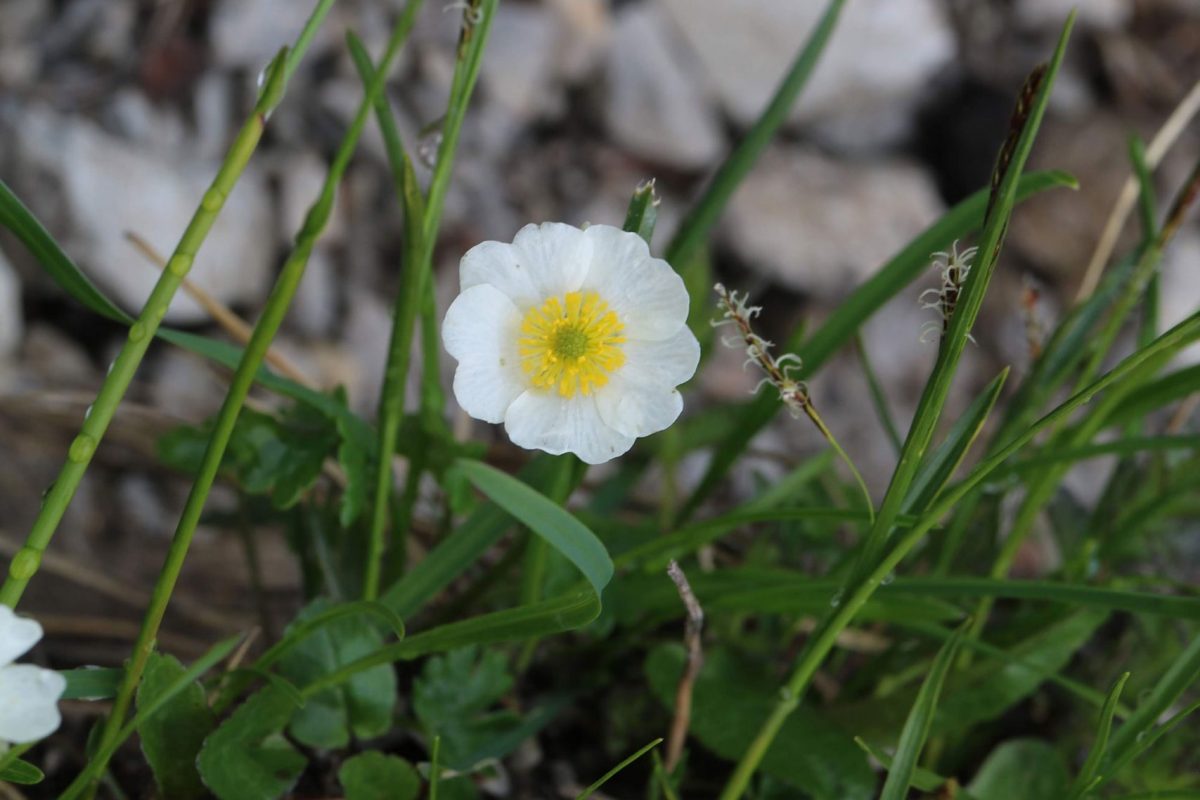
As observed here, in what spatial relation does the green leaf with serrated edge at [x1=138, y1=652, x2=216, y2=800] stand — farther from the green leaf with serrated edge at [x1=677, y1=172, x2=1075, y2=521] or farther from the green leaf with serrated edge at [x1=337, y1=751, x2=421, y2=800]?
the green leaf with serrated edge at [x1=677, y1=172, x2=1075, y2=521]

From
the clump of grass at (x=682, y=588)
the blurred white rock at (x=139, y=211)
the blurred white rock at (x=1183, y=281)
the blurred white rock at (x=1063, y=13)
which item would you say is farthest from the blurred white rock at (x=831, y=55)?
the clump of grass at (x=682, y=588)

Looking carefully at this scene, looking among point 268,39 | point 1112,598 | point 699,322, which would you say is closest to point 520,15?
point 268,39

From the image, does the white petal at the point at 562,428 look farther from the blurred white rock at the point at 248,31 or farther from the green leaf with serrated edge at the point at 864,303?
the blurred white rock at the point at 248,31

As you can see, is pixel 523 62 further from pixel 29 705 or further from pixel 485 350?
pixel 29 705

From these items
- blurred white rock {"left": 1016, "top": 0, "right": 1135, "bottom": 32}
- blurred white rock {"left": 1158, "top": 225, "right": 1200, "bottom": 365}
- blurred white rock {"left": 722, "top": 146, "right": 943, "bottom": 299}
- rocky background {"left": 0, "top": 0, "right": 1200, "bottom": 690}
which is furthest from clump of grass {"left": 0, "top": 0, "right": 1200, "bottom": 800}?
blurred white rock {"left": 1016, "top": 0, "right": 1135, "bottom": 32}

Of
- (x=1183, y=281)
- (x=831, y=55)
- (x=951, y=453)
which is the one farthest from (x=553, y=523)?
(x=1183, y=281)

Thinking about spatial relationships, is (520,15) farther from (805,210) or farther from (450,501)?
(450,501)
